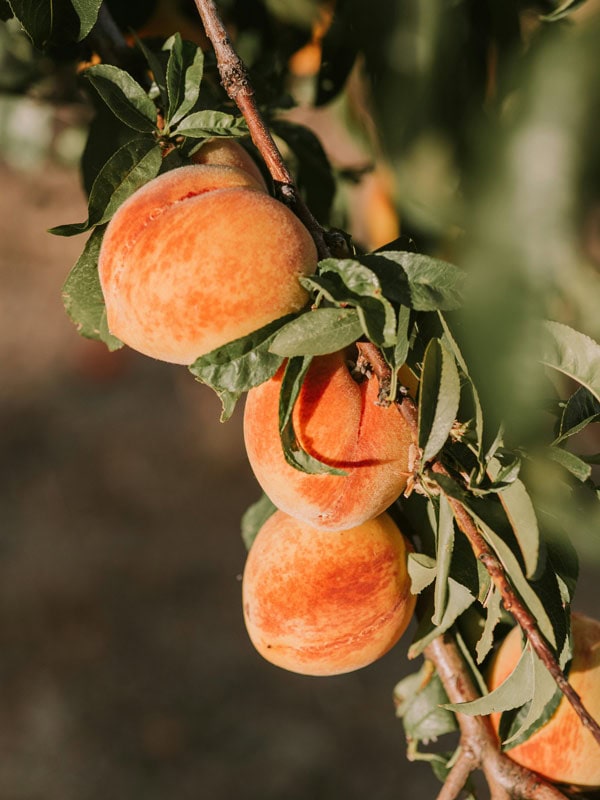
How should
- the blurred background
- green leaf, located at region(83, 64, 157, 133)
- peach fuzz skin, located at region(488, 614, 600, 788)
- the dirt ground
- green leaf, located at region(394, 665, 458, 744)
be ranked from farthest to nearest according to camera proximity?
the dirt ground < green leaf, located at region(394, 665, 458, 744) < peach fuzz skin, located at region(488, 614, 600, 788) < green leaf, located at region(83, 64, 157, 133) < the blurred background

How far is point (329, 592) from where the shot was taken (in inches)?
28.5

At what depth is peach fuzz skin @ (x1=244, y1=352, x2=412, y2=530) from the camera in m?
0.62

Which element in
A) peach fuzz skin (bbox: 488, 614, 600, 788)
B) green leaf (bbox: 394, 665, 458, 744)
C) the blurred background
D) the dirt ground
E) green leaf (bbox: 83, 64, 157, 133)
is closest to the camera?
the blurred background

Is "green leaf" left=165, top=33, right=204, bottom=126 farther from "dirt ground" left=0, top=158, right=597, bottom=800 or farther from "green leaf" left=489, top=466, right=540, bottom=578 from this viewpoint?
"dirt ground" left=0, top=158, right=597, bottom=800

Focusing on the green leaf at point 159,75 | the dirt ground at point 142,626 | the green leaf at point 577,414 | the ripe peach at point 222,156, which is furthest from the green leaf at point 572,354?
the dirt ground at point 142,626

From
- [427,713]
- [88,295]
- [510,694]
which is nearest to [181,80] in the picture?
[88,295]

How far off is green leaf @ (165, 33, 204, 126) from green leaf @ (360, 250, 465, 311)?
0.21m

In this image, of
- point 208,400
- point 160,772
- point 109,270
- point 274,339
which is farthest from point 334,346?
point 208,400

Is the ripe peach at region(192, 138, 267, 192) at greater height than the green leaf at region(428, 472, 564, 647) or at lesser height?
greater

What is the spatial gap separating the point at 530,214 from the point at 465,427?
1.03 feet

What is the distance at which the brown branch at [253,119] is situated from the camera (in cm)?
63

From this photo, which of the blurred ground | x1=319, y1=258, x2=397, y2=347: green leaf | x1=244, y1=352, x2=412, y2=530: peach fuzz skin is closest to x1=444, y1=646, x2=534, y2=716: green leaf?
x1=244, y1=352, x2=412, y2=530: peach fuzz skin

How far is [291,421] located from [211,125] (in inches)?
9.4

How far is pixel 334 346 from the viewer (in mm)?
551
